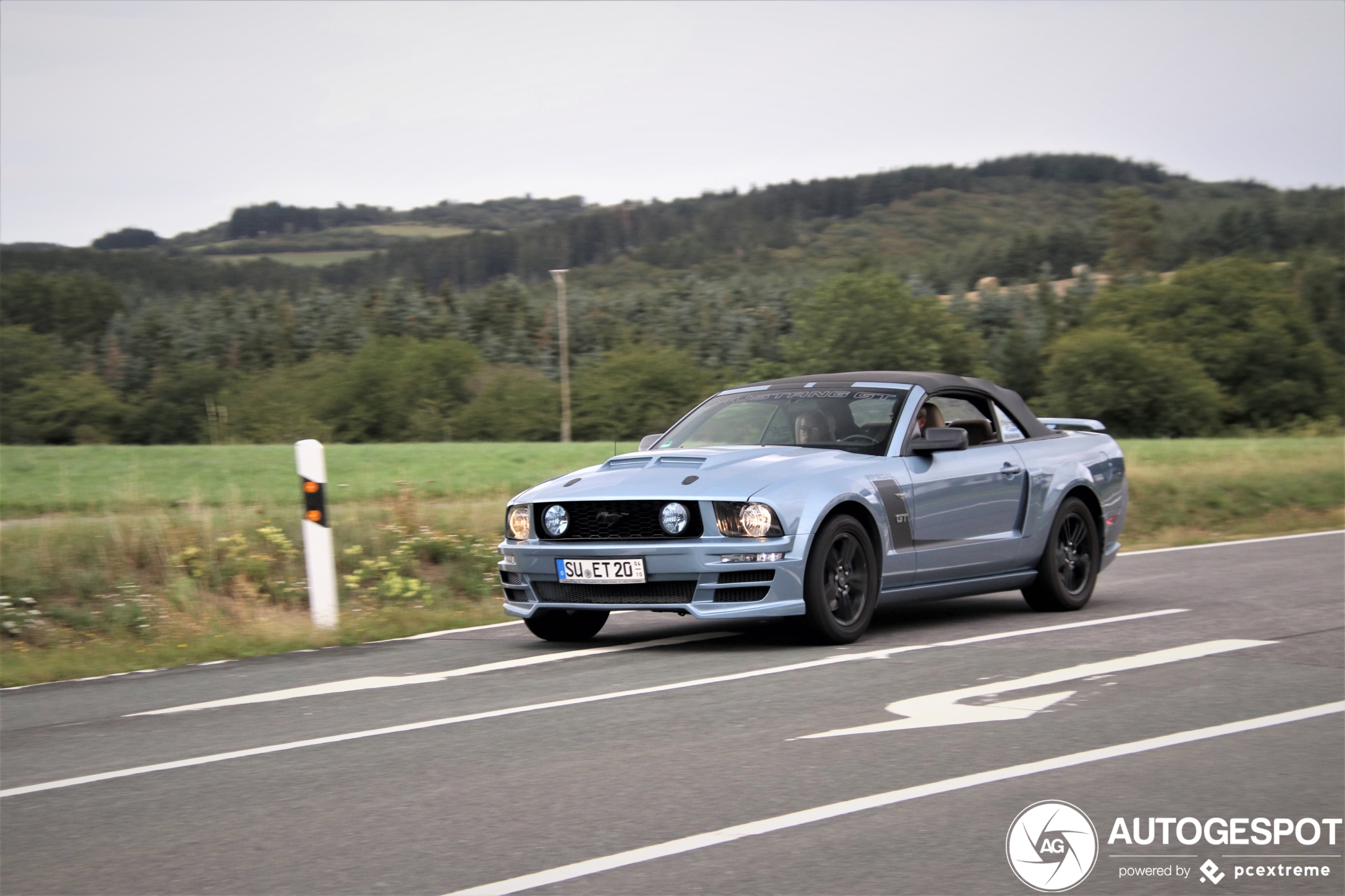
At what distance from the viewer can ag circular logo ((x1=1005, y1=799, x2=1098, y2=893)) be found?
421cm

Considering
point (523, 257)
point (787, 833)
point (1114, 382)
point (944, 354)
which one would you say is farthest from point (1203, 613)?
point (523, 257)

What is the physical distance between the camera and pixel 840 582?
8.57 meters

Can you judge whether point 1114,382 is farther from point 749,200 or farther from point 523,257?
point 749,200

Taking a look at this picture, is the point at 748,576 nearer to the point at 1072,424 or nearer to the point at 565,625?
the point at 565,625

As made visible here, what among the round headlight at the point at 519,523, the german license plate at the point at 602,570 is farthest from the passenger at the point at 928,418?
the round headlight at the point at 519,523

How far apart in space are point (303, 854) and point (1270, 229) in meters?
140

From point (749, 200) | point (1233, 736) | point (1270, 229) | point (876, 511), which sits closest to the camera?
point (1233, 736)

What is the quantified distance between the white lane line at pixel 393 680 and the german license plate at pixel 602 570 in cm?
46

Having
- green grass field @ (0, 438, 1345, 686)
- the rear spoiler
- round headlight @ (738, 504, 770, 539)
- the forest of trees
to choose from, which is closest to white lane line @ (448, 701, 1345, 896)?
round headlight @ (738, 504, 770, 539)

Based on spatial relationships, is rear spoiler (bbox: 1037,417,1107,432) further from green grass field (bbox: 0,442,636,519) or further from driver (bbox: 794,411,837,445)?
green grass field (bbox: 0,442,636,519)

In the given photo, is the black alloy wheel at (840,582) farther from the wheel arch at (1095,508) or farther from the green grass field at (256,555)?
the green grass field at (256,555)

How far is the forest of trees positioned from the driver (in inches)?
2374

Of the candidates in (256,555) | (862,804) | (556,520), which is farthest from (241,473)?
(862,804)

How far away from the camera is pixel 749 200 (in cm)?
16112
